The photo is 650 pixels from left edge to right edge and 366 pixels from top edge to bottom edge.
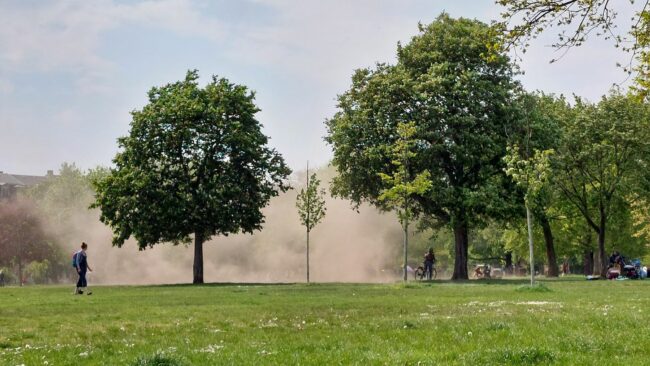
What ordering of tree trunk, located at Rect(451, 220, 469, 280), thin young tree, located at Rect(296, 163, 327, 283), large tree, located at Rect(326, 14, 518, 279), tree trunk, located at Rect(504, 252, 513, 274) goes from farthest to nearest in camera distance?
tree trunk, located at Rect(504, 252, 513, 274) → tree trunk, located at Rect(451, 220, 469, 280) → thin young tree, located at Rect(296, 163, 327, 283) → large tree, located at Rect(326, 14, 518, 279)

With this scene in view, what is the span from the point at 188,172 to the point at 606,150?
3750 cm

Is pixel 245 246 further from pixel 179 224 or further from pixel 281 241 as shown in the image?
pixel 179 224

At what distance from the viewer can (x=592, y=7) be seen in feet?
47.3

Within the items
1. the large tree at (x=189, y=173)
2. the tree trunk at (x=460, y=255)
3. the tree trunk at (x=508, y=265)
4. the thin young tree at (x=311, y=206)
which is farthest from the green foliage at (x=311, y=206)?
the tree trunk at (x=508, y=265)

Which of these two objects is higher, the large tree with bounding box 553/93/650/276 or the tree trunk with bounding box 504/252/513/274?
the large tree with bounding box 553/93/650/276

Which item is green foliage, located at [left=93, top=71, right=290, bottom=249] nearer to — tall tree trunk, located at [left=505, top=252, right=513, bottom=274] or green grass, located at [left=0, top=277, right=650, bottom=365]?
green grass, located at [left=0, top=277, right=650, bottom=365]

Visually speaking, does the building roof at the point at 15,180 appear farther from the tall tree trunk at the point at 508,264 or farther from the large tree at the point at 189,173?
the large tree at the point at 189,173

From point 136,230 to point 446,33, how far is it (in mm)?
30963

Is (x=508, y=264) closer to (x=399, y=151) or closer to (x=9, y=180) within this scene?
(x=399, y=151)

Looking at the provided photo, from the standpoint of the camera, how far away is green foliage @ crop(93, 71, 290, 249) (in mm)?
55875

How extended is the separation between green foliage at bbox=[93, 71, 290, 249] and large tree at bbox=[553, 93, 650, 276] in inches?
1073

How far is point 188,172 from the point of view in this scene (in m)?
58.8

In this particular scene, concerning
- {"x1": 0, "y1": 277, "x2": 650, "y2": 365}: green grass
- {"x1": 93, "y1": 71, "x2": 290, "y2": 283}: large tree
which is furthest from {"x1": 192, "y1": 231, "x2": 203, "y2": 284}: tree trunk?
{"x1": 0, "y1": 277, "x2": 650, "y2": 365}: green grass

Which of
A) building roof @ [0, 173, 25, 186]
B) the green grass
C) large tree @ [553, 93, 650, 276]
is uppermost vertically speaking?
building roof @ [0, 173, 25, 186]
